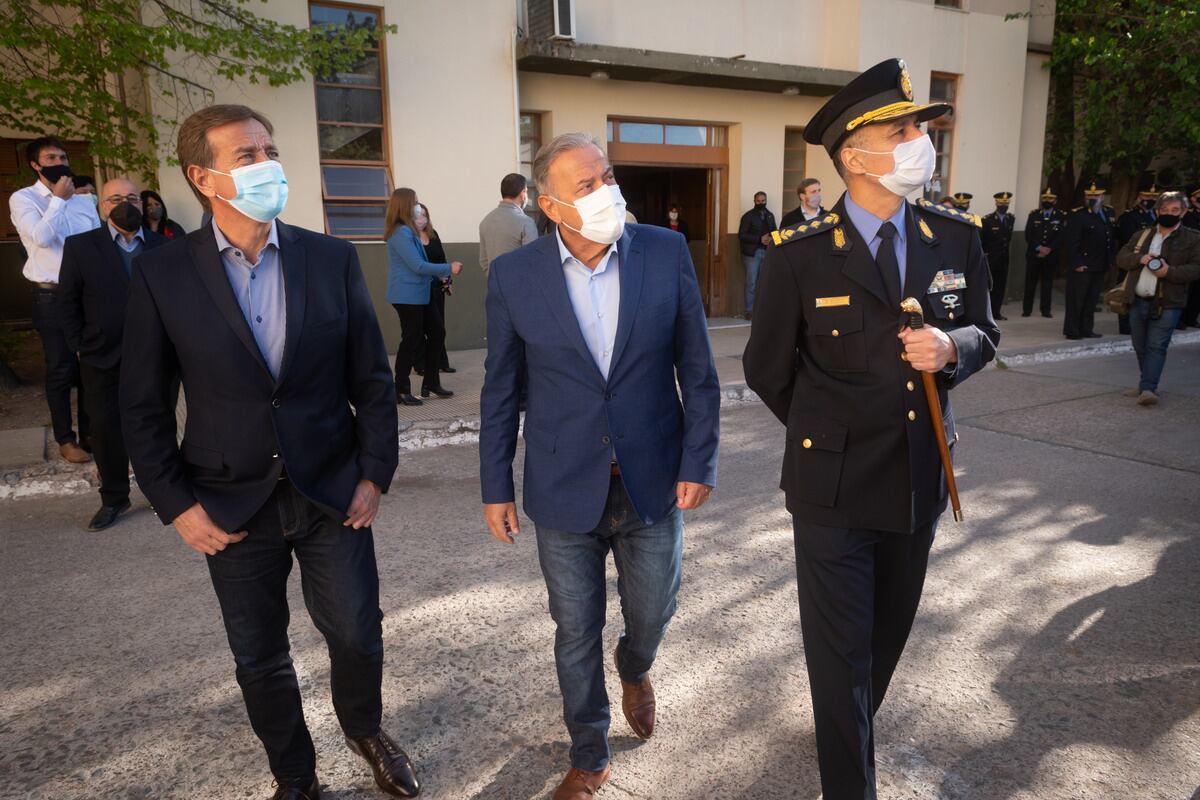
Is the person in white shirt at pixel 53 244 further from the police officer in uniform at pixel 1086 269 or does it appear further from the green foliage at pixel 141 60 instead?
the police officer in uniform at pixel 1086 269

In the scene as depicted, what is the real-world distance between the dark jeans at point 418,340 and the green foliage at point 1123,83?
13135mm

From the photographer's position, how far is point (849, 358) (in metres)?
2.39

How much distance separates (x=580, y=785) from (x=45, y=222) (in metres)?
5.65

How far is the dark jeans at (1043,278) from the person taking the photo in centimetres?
1424

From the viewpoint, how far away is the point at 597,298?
2.56m

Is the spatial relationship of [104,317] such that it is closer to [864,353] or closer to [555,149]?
[555,149]

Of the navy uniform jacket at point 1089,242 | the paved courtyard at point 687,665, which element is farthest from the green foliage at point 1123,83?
the paved courtyard at point 687,665

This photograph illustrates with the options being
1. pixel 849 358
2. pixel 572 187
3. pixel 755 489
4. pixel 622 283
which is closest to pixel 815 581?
Result: pixel 849 358

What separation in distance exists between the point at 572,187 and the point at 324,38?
7548 millimetres

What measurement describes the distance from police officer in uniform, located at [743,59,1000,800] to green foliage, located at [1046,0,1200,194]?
1471 centimetres

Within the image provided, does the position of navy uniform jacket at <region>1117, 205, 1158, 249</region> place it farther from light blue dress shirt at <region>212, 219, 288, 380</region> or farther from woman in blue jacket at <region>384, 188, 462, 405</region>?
light blue dress shirt at <region>212, 219, 288, 380</region>

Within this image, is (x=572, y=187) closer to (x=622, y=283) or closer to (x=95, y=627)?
(x=622, y=283)

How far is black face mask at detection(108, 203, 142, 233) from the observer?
5031 millimetres

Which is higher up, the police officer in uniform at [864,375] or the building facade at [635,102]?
the building facade at [635,102]
